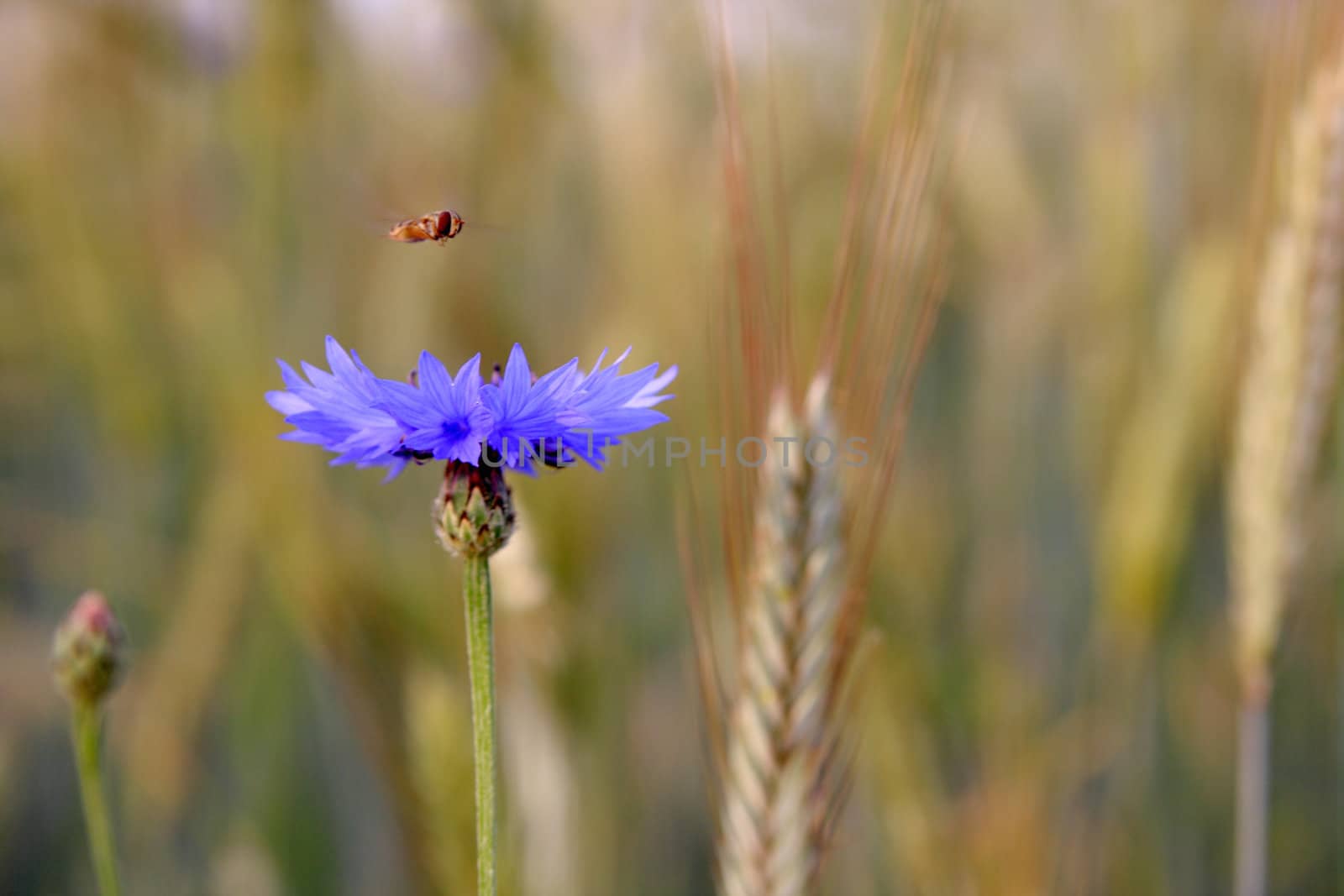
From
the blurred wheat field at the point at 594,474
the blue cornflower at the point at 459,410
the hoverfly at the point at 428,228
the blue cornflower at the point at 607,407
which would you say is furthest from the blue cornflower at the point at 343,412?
the blurred wheat field at the point at 594,474

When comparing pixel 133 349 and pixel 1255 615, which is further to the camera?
pixel 133 349

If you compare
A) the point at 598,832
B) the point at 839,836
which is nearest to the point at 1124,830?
the point at 839,836

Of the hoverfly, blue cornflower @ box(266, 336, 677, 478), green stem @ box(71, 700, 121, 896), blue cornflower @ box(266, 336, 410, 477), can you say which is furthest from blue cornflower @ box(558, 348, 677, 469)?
green stem @ box(71, 700, 121, 896)

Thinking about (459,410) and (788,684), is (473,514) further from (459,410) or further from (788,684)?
(788,684)

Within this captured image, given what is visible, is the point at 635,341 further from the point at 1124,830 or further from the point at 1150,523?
the point at 1124,830

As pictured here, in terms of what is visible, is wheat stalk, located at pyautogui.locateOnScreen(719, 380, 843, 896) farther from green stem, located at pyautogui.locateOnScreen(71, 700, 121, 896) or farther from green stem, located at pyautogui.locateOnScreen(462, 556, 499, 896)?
green stem, located at pyautogui.locateOnScreen(71, 700, 121, 896)

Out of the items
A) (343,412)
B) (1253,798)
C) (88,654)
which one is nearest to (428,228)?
(343,412)

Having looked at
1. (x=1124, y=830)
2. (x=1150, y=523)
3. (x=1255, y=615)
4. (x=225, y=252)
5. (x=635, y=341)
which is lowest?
(x=1124, y=830)
